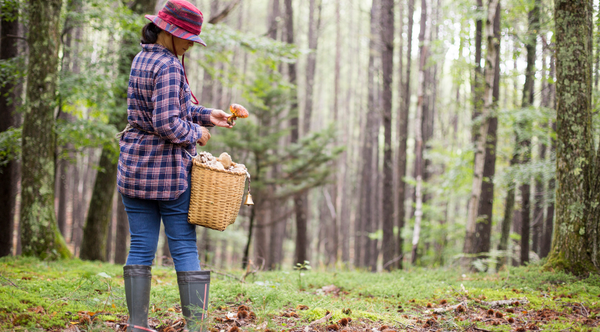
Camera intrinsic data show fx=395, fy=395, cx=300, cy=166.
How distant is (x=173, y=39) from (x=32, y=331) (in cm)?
198

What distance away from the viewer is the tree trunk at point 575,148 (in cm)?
414

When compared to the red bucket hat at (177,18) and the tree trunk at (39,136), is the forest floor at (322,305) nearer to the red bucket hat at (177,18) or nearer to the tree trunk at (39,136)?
the tree trunk at (39,136)

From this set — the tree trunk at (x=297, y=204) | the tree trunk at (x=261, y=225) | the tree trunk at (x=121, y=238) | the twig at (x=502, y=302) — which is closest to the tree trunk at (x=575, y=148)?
the twig at (x=502, y=302)

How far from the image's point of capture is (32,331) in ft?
7.82

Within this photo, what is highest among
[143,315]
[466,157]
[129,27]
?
[129,27]

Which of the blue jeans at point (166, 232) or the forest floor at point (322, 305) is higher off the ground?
the blue jeans at point (166, 232)

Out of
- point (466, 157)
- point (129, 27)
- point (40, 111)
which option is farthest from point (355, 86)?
point (40, 111)

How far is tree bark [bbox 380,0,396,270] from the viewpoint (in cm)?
1146

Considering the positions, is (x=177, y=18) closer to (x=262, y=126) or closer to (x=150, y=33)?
(x=150, y=33)

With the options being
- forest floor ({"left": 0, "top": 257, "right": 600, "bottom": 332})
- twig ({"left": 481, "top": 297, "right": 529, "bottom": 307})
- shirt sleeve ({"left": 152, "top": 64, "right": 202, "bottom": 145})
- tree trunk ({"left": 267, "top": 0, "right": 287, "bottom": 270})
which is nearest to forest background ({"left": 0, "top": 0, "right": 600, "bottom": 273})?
tree trunk ({"left": 267, "top": 0, "right": 287, "bottom": 270})

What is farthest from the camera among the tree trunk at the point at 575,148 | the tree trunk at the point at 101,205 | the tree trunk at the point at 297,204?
the tree trunk at the point at 297,204

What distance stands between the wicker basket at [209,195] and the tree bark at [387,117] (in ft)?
31.3

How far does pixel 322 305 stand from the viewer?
340 centimetres

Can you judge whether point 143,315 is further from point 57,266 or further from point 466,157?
point 466,157
